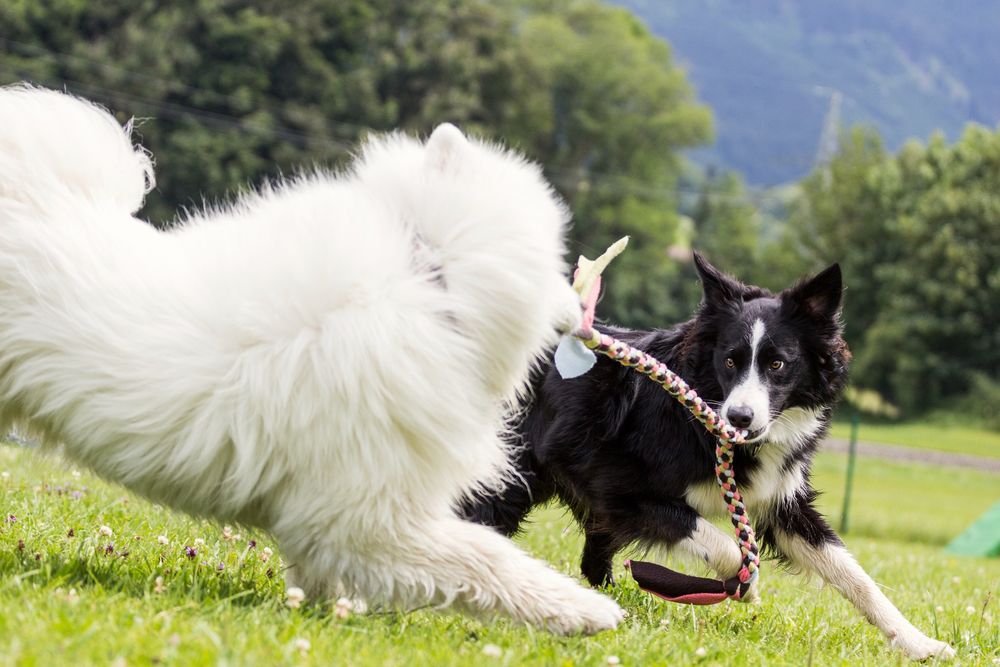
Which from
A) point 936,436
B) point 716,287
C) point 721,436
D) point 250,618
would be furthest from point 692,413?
point 936,436

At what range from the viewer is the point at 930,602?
244 inches

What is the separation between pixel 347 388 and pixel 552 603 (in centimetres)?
101

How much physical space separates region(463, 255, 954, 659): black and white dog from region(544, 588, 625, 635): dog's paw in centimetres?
134

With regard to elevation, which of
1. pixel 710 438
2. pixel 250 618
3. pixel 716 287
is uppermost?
pixel 716 287

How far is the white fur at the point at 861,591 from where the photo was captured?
4.66 meters

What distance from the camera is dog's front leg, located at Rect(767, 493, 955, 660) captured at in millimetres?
4754

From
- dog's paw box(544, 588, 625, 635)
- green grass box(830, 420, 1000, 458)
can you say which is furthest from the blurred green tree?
dog's paw box(544, 588, 625, 635)

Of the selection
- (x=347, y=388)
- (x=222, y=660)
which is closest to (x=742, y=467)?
(x=347, y=388)

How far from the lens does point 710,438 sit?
5043mm

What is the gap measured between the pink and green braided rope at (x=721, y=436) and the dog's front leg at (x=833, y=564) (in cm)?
22

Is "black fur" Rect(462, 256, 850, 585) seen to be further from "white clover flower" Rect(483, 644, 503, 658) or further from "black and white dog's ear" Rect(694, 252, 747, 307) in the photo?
"white clover flower" Rect(483, 644, 503, 658)

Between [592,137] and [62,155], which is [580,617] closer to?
[62,155]

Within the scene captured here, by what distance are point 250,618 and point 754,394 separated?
2.53 meters

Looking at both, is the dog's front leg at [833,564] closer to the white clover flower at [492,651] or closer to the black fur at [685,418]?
the black fur at [685,418]
